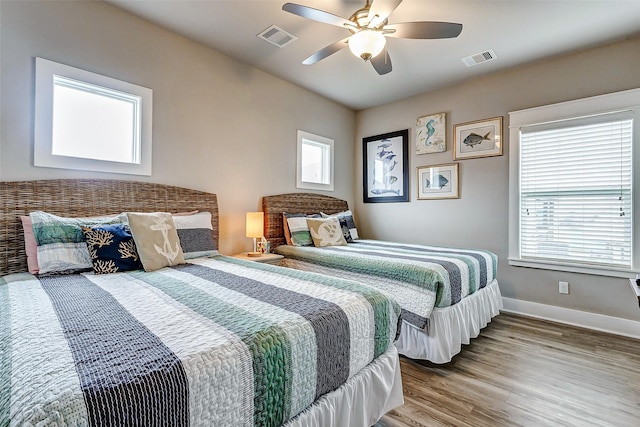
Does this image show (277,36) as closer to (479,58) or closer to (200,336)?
(479,58)

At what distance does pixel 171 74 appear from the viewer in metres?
2.79

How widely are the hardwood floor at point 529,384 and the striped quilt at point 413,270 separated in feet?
1.48

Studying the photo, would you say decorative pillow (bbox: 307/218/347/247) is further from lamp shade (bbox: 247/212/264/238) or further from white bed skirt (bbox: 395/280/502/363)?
white bed skirt (bbox: 395/280/502/363)

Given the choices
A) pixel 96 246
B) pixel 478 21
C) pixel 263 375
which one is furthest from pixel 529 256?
pixel 96 246

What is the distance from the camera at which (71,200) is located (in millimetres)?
A: 2178

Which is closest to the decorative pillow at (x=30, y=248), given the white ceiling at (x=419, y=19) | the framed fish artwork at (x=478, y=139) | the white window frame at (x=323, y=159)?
the white ceiling at (x=419, y=19)

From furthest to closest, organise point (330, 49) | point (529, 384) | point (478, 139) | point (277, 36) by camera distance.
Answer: point (478, 139)
point (277, 36)
point (330, 49)
point (529, 384)

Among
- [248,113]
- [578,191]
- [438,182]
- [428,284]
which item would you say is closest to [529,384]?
[428,284]

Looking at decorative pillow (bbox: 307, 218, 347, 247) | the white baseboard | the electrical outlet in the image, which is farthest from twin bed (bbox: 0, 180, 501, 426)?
the electrical outlet

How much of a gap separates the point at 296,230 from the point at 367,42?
2.05 meters

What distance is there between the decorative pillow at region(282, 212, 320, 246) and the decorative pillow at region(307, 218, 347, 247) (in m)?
0.06

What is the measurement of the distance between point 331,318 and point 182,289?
0.78 metres

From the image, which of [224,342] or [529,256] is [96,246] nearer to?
[224,342]

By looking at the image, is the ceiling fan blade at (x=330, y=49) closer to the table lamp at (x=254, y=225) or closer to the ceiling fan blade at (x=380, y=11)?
the ceiling fan blade at (x=380, y=11)
